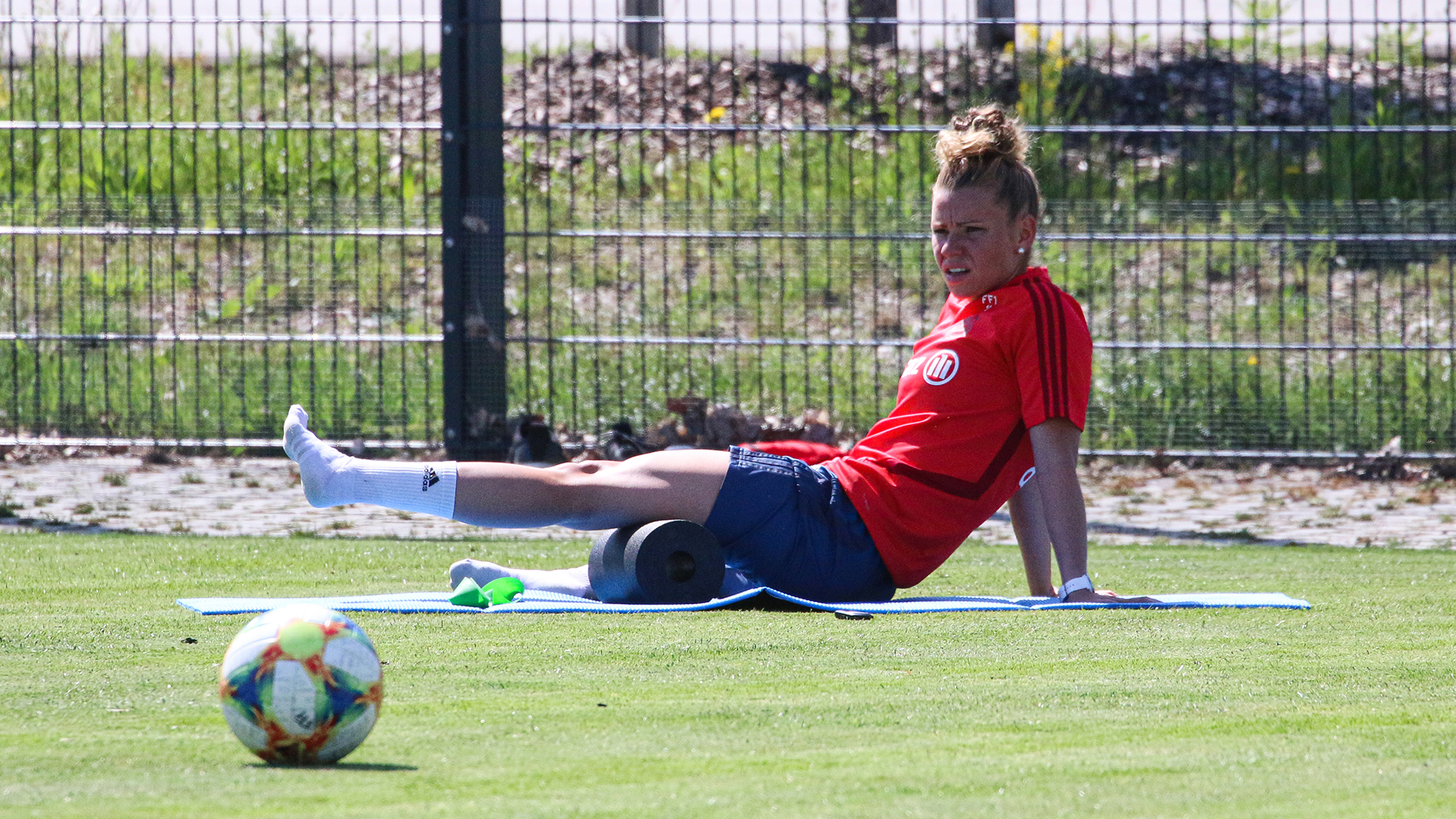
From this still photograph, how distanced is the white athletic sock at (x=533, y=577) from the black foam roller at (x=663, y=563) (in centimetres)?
22

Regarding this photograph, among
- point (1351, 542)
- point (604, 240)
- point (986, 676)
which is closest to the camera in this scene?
point (986, 676)

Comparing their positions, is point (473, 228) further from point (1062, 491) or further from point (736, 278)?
point (1062, 491)

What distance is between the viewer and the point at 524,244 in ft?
31.2

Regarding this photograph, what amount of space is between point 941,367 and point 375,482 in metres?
1.66

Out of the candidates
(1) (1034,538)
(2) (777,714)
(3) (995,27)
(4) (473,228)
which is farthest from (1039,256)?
(2) (777,714)

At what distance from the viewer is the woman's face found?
516 cm

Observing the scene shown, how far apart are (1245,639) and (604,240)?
5740 millimetres

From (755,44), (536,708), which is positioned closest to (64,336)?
(755,44)

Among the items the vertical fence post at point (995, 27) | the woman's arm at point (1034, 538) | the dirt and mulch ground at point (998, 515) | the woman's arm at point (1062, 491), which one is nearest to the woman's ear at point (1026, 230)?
the woman's arm at point (1062, 491)

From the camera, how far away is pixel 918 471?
5102mm

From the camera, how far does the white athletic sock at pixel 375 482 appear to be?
15.8 ft

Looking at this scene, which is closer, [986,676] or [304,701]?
[304,701]

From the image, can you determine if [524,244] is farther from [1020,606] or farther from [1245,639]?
[1245,639]

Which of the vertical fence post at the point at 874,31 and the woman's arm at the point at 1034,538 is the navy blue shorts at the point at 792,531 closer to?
the woman's arm at the point at 1034,538
